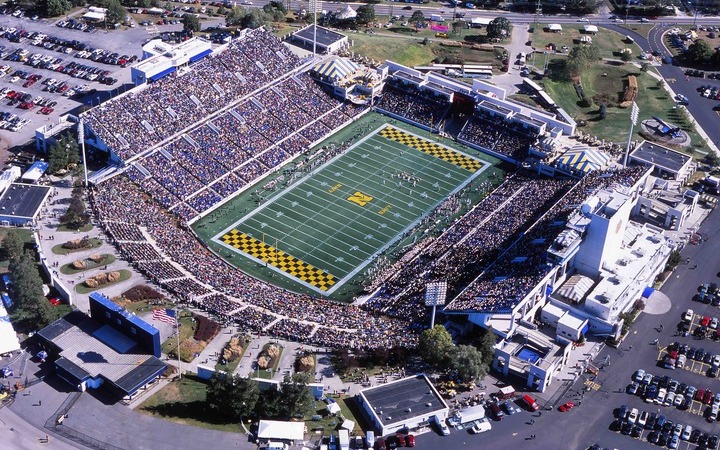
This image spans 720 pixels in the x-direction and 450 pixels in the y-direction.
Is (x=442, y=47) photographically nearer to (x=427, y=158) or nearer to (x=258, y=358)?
(x=427, y=158)

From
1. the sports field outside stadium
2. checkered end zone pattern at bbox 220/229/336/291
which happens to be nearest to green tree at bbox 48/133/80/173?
the sports field outside stadium

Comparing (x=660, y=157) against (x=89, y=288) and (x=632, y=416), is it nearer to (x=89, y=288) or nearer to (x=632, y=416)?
(x=632, y=416)

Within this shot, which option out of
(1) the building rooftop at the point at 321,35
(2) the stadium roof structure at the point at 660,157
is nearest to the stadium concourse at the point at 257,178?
(1) the building rooftop at the point at 321,35

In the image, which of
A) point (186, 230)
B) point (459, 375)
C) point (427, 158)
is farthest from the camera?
point (427, 158)

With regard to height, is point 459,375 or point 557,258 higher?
point 557,258

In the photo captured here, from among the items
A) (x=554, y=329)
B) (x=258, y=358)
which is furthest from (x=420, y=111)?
(x=258, y=358)

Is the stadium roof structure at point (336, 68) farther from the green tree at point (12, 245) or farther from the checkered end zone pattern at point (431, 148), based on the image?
the green tree at point (12, 245)

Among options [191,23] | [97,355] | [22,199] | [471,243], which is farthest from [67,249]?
[191,23]
